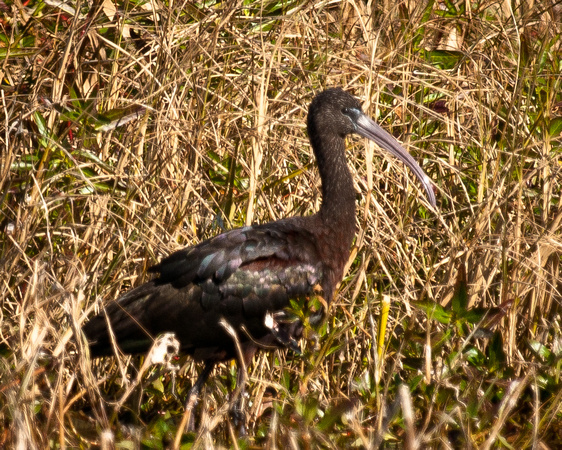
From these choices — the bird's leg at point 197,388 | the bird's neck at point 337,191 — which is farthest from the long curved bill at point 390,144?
the bird's leg at point 197,388

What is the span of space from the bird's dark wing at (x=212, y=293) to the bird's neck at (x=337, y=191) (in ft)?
0.86

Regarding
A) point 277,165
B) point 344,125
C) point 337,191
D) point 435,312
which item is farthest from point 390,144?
point 435,312

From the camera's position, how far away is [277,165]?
4488mm

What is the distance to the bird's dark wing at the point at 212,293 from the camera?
3.95 m

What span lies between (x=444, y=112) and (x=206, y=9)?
1420 mm

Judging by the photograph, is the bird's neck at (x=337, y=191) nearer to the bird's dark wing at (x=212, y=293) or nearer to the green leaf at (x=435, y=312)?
the bird's dark wing at (x=212, y=293)

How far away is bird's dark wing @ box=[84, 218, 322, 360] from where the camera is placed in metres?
3.95

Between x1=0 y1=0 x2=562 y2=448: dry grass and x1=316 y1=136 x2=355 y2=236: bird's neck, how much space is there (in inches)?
4.6

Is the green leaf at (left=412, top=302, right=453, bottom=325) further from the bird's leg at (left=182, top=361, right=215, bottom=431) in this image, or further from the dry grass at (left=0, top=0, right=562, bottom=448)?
the bird's leg at (left=182, top=361, right=215, bottom=431)

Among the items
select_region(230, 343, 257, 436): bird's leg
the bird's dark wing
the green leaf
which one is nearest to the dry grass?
select_region(230, 343, 257, 436): bird's leg

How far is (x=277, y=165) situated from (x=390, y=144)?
55cm

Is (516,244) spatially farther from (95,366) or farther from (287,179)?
(95,366)

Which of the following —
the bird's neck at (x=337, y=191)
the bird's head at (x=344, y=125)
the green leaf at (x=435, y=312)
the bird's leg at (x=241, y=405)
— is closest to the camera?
the green leaf at (x=435, y=312)

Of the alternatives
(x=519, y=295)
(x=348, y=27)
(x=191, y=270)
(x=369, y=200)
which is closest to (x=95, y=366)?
(x=191, y=270)
